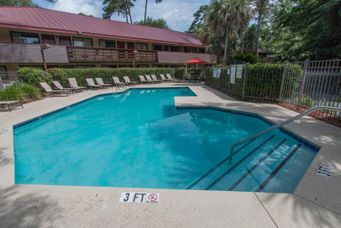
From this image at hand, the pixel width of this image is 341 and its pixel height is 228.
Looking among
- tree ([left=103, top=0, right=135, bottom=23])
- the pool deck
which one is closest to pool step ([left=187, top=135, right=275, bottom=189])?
the pool deck

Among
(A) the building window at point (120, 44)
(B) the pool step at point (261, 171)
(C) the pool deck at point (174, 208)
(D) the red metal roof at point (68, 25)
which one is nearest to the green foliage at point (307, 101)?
(B) the pool step at point (261, 171)

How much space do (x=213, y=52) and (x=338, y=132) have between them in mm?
26030

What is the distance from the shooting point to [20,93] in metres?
9.78

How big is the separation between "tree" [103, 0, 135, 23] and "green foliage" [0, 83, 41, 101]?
29.9 meters

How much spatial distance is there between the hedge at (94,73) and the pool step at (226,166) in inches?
532

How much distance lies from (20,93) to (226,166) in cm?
1050

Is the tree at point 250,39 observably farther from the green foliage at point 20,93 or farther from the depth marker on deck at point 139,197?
the depth marker on deck at point 139,197

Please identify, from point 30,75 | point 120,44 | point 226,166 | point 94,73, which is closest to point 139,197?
point 226,166

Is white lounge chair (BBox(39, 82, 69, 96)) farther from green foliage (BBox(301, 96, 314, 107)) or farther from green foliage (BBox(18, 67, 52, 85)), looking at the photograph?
green foliage (BBox(301, 96, 314, 107))

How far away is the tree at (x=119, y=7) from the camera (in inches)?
1394

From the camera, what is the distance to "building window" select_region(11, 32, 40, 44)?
15328mm

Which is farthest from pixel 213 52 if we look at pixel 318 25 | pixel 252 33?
pixel 318 25

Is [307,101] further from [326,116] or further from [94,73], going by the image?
[94,73]

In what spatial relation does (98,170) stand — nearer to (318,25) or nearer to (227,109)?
(227,109)
